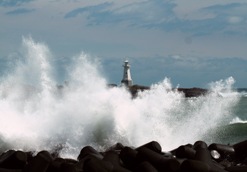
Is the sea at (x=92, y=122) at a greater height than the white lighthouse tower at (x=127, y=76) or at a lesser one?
lesser

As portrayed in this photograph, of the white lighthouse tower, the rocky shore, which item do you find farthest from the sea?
the white lighthouse tower

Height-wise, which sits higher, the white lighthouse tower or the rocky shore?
the white lighthouse tower

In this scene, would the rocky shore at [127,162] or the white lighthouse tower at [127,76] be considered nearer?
the rocky shore at [127,162]

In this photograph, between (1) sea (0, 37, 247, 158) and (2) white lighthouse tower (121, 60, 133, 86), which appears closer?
(1) sea (0, 37, 247, 158)

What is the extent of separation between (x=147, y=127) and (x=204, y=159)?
942 centimetres

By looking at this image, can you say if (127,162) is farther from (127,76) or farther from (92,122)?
(127,76)

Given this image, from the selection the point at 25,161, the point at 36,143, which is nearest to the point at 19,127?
the point at 36,143

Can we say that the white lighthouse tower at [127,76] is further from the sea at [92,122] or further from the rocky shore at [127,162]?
the rocky shore at [127,162]

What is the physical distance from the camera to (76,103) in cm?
1741

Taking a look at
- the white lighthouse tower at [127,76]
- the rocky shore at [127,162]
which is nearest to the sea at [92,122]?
the rocky shore at [127,162]

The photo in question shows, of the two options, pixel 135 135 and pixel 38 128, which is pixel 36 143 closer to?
pixel 38 128

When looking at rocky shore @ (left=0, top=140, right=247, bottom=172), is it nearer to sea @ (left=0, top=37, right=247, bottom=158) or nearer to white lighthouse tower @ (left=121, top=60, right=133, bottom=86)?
sea @ (left=0, top=37, right=247, bottom=158)

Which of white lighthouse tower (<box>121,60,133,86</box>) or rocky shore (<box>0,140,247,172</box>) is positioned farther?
white lighthouse tower (<box>121,60,133,86</box>)

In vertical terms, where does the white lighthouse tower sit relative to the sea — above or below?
above
